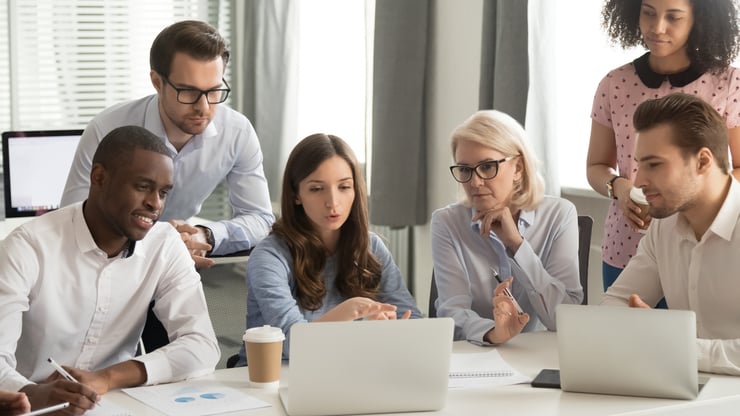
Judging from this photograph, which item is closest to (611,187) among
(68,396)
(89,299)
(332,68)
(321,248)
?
(321,248)

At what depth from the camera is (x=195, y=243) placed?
288cm

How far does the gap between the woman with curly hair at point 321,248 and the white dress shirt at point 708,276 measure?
65cm

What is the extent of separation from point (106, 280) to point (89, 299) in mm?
55

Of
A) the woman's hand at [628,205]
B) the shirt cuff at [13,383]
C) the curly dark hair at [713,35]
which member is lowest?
the shirt cuff at [13,383]

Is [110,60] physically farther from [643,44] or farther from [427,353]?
[427,353]

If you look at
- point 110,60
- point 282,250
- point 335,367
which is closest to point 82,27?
point 110,60

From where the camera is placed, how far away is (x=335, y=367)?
70.1 inches

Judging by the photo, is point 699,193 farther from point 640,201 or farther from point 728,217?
point 640,201

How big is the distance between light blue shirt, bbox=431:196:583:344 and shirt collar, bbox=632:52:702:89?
0.43 m

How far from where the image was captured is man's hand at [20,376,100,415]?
173cm

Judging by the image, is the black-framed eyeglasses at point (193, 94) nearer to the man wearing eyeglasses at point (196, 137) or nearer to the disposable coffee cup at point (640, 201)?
the man wearing eyeglasses at point (196, 137)

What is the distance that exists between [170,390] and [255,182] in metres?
1.35

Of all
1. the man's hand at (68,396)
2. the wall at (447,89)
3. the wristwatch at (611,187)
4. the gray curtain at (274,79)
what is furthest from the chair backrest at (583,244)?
the gray curtain at (274,79)

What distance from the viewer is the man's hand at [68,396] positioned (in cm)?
173
